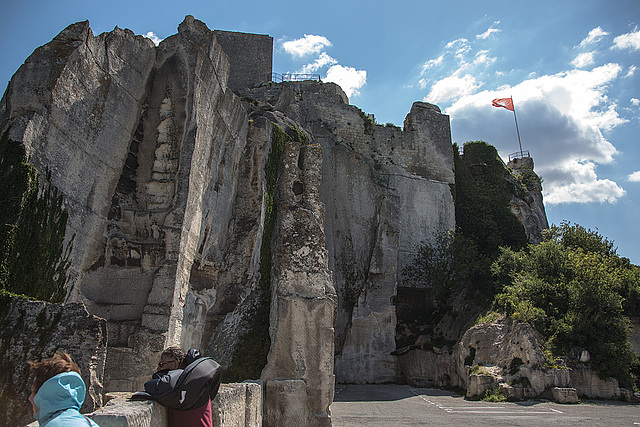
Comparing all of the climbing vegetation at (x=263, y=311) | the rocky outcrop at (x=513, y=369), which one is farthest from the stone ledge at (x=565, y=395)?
the climbing vegetation at (x=263, y=311)

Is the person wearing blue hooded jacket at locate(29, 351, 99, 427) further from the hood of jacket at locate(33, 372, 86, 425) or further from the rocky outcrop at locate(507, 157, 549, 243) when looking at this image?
the rocky outcrop at locate(507, 157, 549, 243)

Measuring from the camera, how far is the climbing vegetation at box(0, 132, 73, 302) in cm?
719

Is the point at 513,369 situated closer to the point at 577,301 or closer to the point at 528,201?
the point at 577,301

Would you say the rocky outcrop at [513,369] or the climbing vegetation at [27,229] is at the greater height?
the climbing vegetation at [27,229]

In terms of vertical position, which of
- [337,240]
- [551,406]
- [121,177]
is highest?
[337,240]

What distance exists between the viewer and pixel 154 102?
35.3ft

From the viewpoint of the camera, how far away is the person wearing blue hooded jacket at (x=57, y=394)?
8.16ft

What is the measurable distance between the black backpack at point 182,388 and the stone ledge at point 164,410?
0.09 m

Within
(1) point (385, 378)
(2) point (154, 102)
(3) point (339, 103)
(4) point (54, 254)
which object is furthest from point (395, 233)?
(4) point (54, 254)

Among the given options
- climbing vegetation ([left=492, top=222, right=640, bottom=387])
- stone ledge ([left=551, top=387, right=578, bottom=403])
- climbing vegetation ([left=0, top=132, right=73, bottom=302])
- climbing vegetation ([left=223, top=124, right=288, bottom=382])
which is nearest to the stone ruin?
climbing vegetation ([left=223, top=124, right=288, bottom=382])

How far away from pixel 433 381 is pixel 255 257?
1115 cm

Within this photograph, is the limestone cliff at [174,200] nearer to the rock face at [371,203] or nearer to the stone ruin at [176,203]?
the stone ruin at [176,203]

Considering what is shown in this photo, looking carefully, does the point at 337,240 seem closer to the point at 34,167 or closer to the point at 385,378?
the point at 385,378

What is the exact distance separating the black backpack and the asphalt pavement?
8.40 m
